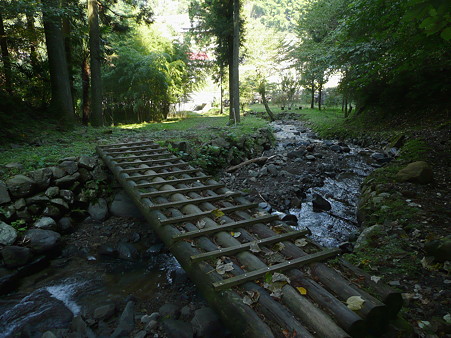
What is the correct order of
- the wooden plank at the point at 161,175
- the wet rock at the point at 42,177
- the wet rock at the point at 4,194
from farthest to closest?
the wet rock at the point at 42,177 < the wooden plank at the point at 161,175 < the wet rock at the point at 4,194

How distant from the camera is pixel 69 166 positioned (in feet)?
17.8

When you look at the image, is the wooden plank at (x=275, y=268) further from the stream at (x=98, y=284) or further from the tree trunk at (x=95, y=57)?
the tree trunk at (x=95, y=57)

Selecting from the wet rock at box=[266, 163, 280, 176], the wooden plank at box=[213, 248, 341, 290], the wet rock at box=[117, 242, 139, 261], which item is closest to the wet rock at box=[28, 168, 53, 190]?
the wet rock at box=[117, 242, 139, 261]

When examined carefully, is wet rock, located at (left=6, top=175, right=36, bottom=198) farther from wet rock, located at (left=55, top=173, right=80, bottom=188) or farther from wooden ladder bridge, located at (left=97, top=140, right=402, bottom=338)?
wooden ladder bridge, located at (left=97, top=140, right=402, bottom=338)

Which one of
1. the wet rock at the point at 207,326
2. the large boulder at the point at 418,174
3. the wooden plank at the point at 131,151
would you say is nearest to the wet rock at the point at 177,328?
the wet rock at the point at 207,326

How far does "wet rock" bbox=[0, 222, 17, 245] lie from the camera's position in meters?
3.93

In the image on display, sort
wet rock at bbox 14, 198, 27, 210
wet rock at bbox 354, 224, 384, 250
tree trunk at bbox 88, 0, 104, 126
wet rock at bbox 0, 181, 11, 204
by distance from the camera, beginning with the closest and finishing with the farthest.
→ wet rock at bbox 354, 224, 384, 250
wet rock at bbox 0, 181, 11, 204
wet rock at bbox 14, 198, 27, 210
tree trunk at bbox 88, 0, 104, 126

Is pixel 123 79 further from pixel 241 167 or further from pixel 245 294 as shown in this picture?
pixel 245 294

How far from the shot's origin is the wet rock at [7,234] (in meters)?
3.93

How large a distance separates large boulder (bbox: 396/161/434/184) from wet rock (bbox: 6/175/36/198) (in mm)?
6972

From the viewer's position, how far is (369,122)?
41.6 feet

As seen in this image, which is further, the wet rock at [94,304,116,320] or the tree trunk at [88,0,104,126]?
the tree trunk at [88,0,104,126]

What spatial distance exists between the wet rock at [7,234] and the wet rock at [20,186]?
0.66 meters

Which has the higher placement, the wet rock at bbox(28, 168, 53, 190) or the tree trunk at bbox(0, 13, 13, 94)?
the tree trunk at bbox(0, 13, 13, 94)
